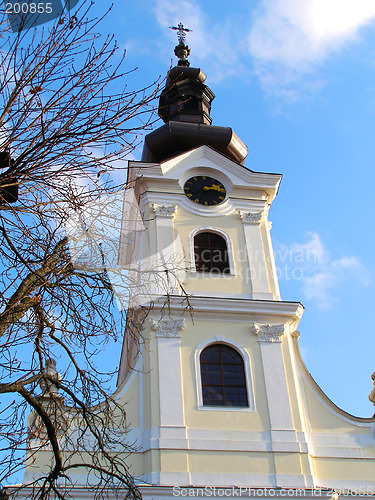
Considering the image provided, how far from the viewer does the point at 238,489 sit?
13.5 metres

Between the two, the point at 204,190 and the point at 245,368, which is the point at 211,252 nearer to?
the point at 204,190

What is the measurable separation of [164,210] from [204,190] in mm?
1531

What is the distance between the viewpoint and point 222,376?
1544 centimetres

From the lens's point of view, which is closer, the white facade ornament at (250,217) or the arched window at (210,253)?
the arched window at (210,253)

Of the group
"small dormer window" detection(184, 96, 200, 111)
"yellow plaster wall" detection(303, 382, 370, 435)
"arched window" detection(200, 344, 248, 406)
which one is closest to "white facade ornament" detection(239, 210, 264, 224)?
"arched window" detection(200, 344, 248, 406)

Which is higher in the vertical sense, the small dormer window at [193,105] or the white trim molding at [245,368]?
the small dormer window at [193,105]

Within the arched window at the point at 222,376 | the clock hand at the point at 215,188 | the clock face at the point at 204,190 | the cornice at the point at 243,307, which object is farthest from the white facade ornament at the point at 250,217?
the arched window at the point at 222,376

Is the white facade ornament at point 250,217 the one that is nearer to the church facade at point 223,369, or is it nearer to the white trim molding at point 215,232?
the church facade at point 223,369

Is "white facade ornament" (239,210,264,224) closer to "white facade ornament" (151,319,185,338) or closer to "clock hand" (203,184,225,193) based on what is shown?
"clock hand" (203,184,225,193)

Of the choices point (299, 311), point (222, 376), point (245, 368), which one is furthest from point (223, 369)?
point (299, 311)

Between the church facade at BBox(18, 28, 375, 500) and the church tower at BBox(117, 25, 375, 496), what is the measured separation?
2cm

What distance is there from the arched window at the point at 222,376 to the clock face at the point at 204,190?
444cm

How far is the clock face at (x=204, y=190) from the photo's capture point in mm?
18672

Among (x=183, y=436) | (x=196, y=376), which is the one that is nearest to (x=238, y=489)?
(x=183, y=436)
